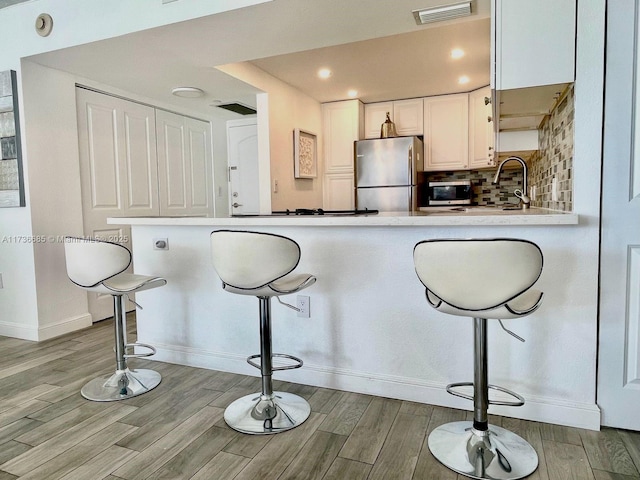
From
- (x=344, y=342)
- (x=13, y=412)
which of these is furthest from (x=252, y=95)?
(x=13, y=412)

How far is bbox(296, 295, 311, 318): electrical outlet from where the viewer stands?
7.64 feet

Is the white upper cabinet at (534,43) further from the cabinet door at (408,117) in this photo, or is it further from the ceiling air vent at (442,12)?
the cabinet door at (408,117)

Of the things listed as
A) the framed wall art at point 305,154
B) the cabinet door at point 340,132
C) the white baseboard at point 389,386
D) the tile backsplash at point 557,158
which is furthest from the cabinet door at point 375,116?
the white baseboard at point 389,386

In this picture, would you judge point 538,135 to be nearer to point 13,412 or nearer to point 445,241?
point 445,241

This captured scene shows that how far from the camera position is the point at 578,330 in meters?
1.83

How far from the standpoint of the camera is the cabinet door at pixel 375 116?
5.05 metres

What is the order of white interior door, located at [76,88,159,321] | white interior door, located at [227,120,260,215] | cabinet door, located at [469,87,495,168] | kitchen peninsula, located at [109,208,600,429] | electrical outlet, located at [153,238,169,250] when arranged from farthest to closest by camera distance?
white interior door, located at [227,120,260,215] → cabinet door, located at [469,87,495,168] → white interior door, located at [76,88,159,321] → electrical outlet, located at [153,238,169,250] → kitchen peninsula, located at [109,208,600,429]

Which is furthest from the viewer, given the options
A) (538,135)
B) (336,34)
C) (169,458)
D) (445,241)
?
(538,135)

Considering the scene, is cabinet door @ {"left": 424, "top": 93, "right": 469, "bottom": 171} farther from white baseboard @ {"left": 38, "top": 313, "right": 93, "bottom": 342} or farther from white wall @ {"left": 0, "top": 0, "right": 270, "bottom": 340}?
white baseboard @ {"left": 38, "top": 313, "right": 93, "bottom": 342}

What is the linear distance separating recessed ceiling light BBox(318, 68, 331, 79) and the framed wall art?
0.63m

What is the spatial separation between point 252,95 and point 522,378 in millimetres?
3279

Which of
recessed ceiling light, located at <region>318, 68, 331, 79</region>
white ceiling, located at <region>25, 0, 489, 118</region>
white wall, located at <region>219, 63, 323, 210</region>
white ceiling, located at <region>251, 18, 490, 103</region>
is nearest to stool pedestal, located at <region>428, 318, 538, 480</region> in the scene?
white ceiling, located at <region>25, 0, 489, 118</region>

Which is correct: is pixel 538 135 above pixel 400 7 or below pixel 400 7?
below

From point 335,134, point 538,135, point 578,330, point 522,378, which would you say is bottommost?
point 522,378
